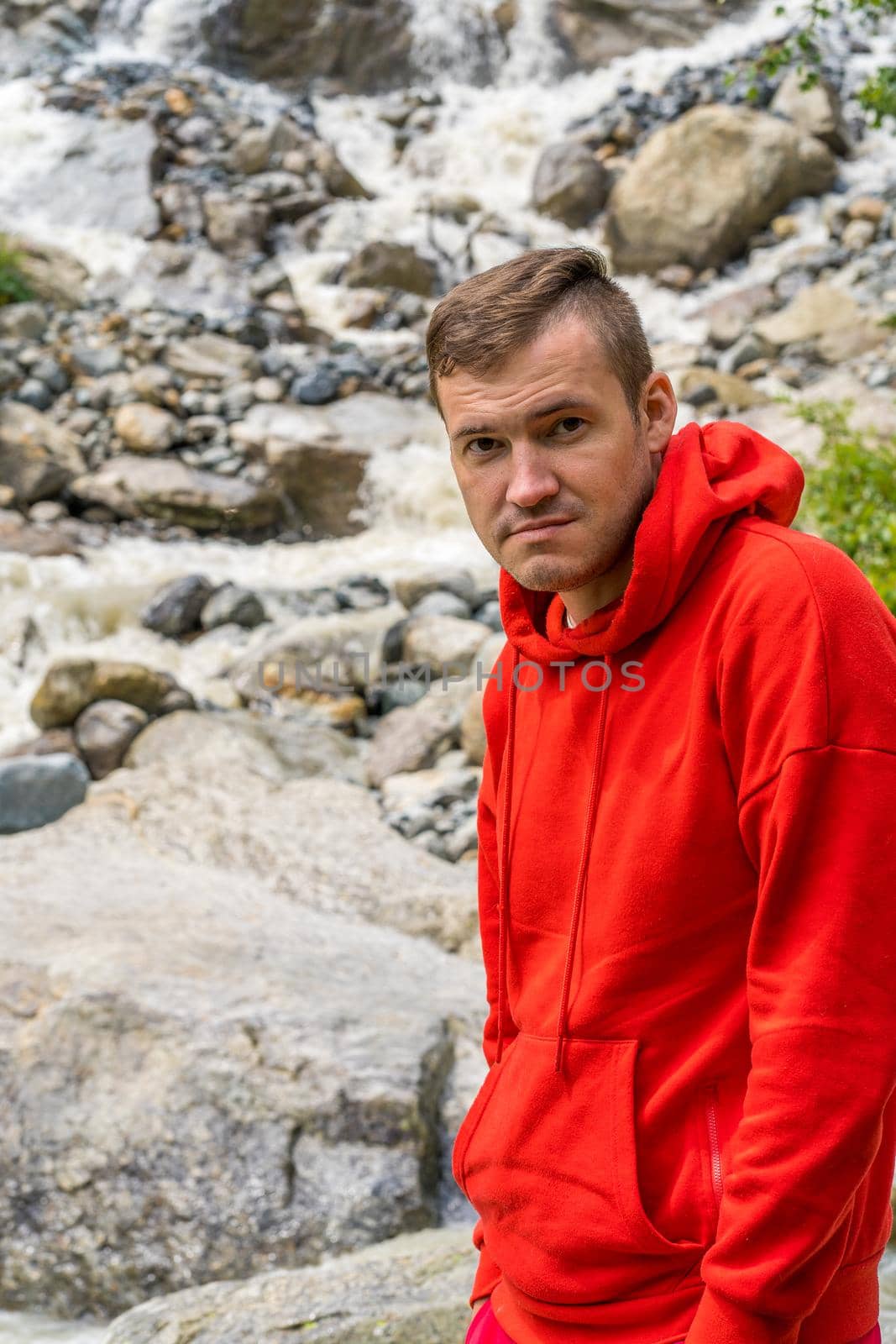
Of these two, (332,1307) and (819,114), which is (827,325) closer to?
(819,114)

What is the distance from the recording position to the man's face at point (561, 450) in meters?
1.45

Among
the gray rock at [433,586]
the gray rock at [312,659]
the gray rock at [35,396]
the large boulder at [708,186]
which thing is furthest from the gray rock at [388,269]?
the gray rock at [312,659]

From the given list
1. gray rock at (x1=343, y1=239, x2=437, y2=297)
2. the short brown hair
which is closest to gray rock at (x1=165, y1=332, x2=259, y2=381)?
gray rock at (x1=343, y1=239, x2=437, y2=297)

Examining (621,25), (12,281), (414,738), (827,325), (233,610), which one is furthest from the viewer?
(621,25)

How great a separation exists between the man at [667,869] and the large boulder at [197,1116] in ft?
5.26

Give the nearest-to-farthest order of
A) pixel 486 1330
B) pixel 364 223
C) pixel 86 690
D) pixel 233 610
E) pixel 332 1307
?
pixel 486 1330
pixel 332 1307
pixel 86 690
pixel 233 610
pixel 364 223

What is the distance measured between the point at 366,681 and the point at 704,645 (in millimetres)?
6917

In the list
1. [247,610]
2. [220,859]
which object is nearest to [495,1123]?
[220,859]

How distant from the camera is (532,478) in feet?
4.85

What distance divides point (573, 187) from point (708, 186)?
215 centimetres

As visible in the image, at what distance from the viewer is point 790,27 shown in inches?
826

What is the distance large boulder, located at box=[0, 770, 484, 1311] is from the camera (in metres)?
3.10

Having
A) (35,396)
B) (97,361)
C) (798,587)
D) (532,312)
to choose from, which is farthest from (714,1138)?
(97,361)

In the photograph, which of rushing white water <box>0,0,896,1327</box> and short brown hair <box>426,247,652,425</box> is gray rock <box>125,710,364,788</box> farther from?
short brown hair <box>426,247,652,425</box>
